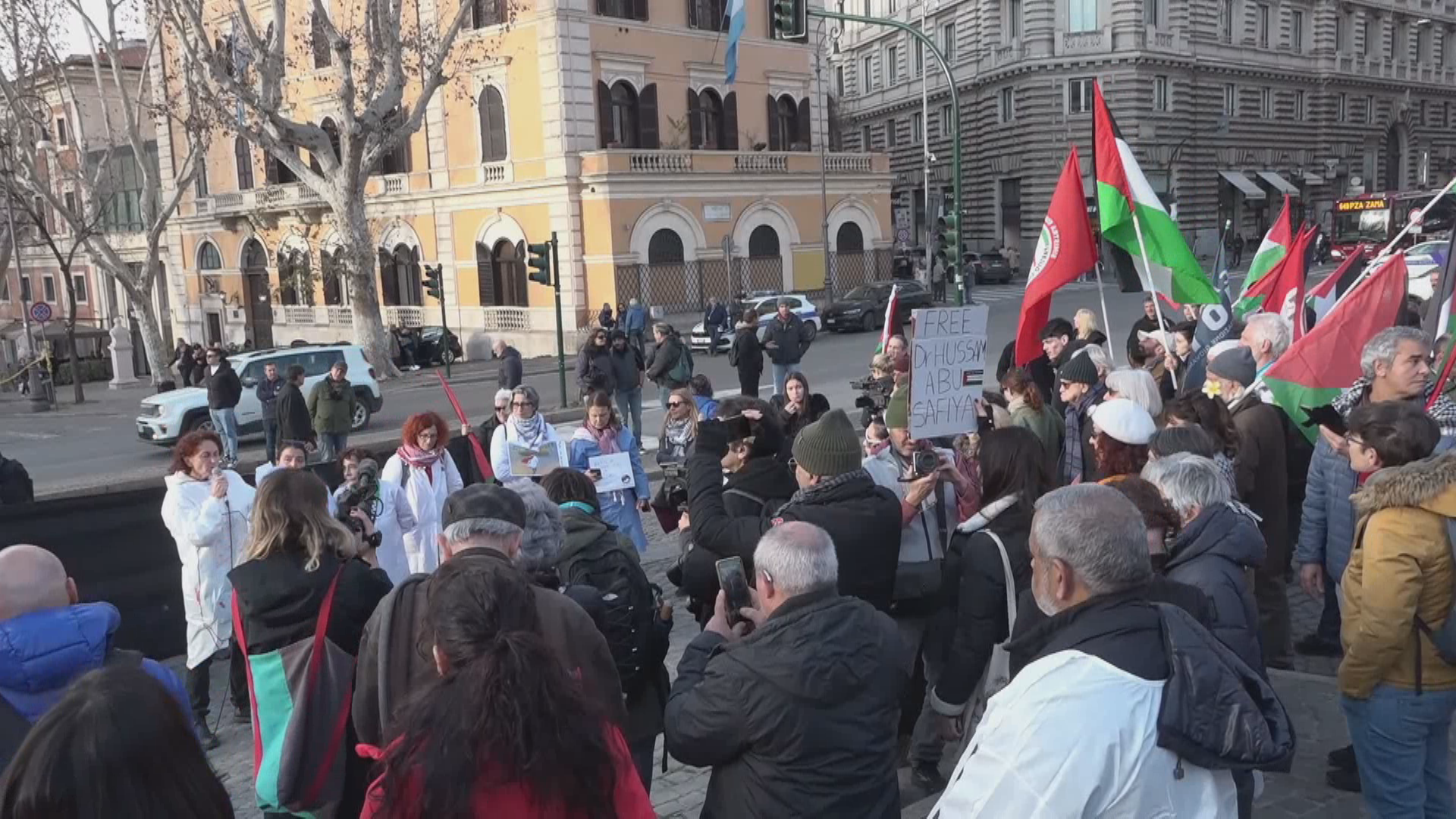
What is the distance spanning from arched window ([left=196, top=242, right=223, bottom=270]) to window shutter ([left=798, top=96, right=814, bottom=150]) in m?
21.8

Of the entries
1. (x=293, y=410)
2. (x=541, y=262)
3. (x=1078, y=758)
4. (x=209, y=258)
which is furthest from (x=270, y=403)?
(x=209, y=258)

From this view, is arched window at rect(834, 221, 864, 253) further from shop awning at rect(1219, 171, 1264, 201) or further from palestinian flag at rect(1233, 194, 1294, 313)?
palestinian flag at rect(1233, 194, 1294, 313)

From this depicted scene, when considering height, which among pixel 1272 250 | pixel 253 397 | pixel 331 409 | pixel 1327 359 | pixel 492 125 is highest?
pixel 492 125

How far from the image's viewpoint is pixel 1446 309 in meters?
6.55

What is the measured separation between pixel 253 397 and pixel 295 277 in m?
19.0

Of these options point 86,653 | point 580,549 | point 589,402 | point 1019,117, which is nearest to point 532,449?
point 589,402

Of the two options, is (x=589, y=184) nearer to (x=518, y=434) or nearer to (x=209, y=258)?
(x=209, y=258)

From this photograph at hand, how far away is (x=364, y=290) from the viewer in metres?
25.6

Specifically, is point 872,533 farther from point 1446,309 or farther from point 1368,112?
point 1368,112

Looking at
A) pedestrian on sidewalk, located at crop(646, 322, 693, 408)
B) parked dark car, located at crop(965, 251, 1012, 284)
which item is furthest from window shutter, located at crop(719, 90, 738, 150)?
Result: pedestrian on sidewalk, located at crop(646, 322, 693, 408)

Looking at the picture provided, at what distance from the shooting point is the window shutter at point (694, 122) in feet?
110

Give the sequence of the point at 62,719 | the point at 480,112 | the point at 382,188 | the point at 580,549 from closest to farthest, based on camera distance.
Result: the point at 62,719 → the point at 580,549 → the point at 480,112 → the point at 382,188

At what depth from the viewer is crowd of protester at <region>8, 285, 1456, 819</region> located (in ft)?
7.13

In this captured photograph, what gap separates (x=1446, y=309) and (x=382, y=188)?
33182 mm
